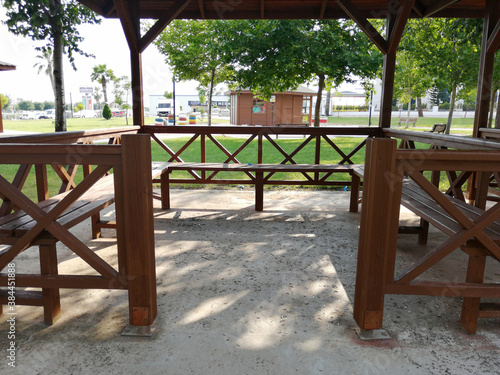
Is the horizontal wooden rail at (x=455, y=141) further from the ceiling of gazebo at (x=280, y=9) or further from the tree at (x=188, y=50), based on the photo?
the tree at (x=188, y=50)

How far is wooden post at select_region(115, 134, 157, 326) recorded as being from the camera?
7.98ft

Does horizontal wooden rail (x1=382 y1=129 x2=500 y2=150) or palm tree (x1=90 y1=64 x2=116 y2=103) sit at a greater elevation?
palm tree (x1=90 y1=64 x2=116 y2=103)

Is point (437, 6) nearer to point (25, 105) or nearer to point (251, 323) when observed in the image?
point (251, 323)

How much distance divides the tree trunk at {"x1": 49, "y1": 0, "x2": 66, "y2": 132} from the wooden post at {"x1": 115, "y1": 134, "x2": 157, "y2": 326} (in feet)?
31.0

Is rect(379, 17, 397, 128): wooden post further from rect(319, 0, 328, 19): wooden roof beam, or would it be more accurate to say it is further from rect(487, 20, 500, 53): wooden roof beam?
rect(487, 20, 500, 53): wooden roof beam

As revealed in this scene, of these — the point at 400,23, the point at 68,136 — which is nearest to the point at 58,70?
the point at 68,136

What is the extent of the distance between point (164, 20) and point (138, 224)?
4341mm

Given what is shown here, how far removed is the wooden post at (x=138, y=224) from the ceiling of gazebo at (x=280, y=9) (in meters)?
4.18

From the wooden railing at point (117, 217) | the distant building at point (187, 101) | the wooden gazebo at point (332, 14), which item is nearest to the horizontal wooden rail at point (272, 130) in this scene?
the wooden gazebo at point (332, 14)

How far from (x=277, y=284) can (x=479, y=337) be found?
156 centimetres

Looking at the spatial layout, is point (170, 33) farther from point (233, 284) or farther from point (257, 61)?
point (233, 284)

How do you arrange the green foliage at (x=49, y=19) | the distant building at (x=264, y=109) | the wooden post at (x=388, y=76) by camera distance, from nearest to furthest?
the wooden post at (x=388, y=76), the green foliage at (x=49, y=19), the distant building at (x=264, y=109)

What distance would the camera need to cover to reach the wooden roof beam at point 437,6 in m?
5.25

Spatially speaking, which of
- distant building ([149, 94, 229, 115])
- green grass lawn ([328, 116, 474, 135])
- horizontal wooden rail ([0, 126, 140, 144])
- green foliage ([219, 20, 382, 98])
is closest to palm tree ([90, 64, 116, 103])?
distant building ([149, 94, 229, 115])
